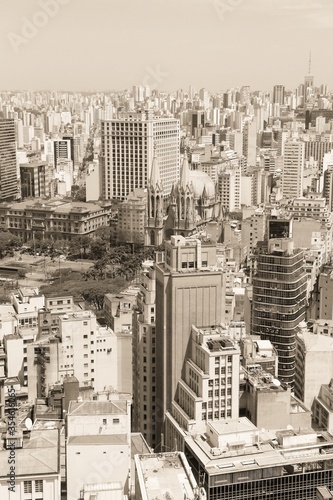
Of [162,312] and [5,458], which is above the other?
[162,312]

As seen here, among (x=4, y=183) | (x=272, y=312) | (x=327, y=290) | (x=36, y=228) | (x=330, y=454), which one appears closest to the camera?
(x=330, y=454)

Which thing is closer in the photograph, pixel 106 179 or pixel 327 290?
pixel 327 290

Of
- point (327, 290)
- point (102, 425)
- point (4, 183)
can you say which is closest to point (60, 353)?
point (102, 425)

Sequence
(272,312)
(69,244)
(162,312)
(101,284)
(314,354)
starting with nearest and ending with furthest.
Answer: (162,312), (314,354), (272,312), (101,284), (69,244)

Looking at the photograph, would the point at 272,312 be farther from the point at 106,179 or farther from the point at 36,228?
the point at 106,179

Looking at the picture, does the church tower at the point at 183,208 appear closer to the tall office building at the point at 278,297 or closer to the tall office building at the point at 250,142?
the tall office building at the point at 278,297

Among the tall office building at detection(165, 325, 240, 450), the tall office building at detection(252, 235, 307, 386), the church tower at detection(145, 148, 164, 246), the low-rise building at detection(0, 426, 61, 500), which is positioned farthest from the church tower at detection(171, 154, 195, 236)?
the low-rise building at detection(0, 426, 61, 500)

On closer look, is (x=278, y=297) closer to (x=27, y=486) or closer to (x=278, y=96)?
(x=27, y=486)
